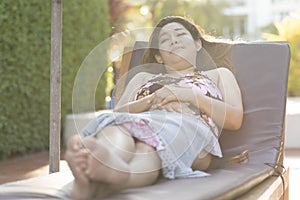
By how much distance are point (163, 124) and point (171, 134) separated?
5 centimetres

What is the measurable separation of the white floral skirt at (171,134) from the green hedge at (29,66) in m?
3.00

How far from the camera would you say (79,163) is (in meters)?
1.86

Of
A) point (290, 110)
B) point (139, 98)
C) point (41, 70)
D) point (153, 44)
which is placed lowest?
point (290, 110)

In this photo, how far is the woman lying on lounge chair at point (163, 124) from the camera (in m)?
1.91

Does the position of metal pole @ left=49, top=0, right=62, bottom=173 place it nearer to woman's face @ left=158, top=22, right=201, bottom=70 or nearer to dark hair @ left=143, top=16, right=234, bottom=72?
dark hair @ left=143, top=16, right=234, bottom=72

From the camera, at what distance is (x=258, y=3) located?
30797 mm

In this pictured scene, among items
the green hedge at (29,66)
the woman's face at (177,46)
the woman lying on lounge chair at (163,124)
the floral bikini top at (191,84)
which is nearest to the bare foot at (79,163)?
the woman lying on lounge chair at (163,124)

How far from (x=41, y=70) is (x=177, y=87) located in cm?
327

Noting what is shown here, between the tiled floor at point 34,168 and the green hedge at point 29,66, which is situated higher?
the green hedge at point 29,66

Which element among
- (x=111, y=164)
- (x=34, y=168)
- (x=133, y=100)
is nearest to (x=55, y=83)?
(x=133, y=100)

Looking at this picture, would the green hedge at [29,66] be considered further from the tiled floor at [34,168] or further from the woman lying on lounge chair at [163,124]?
the woman lying on lounge chair at [163,124]

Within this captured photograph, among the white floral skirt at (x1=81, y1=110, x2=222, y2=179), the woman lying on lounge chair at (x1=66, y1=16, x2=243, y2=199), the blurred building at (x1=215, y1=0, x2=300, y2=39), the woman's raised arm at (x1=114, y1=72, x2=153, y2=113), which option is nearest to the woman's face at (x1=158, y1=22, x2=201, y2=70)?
the woman lying on lounge chair at (x1=66, y1=16, x2=243, y2=199)

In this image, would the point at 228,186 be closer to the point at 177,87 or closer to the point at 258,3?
the point at 177,87

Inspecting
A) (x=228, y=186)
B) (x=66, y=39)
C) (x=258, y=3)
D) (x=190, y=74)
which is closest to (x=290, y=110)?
(x=66, y=39)
